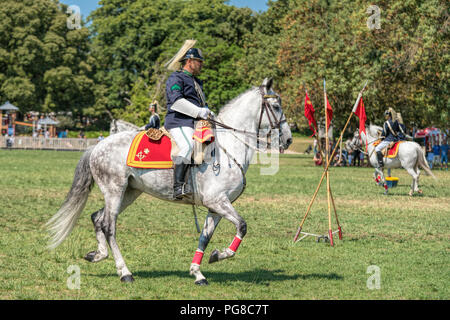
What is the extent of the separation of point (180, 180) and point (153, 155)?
22.9 inches

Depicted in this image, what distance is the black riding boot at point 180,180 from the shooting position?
9711 millimetres

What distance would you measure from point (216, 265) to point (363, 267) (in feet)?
8.00

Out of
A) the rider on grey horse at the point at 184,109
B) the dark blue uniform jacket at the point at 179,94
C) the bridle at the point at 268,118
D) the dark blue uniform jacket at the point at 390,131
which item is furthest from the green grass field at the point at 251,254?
the dark blue uniform jacket at the point at 390,131

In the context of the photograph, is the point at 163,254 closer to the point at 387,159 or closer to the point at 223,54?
the point at 387,159

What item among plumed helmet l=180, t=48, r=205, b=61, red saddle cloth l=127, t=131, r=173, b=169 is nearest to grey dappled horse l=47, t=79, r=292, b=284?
red saddle cloth l=127, t=131, r=173, b=169

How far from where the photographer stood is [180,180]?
9.74 metres

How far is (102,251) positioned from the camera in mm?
10102

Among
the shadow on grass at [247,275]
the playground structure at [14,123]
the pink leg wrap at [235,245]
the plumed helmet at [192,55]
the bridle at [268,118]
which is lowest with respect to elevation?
the shadow on grass at [247,275]

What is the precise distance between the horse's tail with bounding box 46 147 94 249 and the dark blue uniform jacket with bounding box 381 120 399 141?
18.7 meters

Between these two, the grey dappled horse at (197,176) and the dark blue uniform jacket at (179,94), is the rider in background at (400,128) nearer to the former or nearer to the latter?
the grey dappled horse at (197,176)

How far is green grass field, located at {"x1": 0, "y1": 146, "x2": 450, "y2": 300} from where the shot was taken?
922cm

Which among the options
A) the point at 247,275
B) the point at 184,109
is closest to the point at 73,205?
the point at 184,109

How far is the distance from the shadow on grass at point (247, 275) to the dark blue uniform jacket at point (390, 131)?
1769cm

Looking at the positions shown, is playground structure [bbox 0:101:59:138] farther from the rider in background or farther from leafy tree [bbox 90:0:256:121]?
the rider in background
